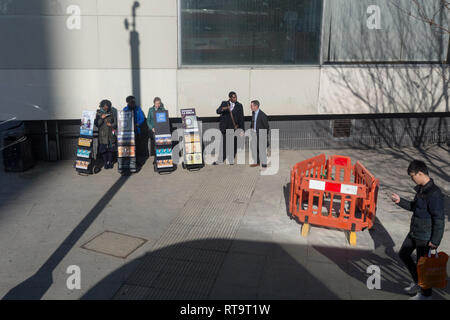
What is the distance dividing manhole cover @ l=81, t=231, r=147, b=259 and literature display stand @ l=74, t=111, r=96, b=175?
3.60 m

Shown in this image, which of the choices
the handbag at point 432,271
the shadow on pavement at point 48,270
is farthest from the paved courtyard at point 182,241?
the handbag at point 432,271

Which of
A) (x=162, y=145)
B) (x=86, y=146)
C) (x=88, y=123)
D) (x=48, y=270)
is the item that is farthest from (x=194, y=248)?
(x=88, y=123)

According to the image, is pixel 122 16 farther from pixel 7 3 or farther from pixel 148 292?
pixel 148 292

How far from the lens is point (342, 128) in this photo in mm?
13883

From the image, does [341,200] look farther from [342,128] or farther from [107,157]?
[342,128]

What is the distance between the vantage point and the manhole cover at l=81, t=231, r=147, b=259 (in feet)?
24.3

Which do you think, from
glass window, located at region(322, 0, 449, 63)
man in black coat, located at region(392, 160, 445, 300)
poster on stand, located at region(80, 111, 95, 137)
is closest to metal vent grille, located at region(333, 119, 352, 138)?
glass window, located at region(322, 0, 449, 63)

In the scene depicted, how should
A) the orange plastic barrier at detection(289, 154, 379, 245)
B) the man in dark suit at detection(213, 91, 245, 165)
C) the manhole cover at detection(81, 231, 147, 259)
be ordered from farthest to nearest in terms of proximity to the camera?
1. the man in dark suit at detection(213, 91, 245, 165)
2. the orange plastic barrier at detection(289, 154, 379, 245)
3. the manhole cover at detection(81, 231, 147, 259)

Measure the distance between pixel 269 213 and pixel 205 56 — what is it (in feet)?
17.7

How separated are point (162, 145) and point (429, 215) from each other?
275 inches

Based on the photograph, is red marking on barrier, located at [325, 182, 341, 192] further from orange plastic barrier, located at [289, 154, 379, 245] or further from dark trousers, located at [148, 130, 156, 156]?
dark trousers, located at [148, 130, 156, 156]

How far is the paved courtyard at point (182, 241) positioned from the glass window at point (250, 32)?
336 centimetres

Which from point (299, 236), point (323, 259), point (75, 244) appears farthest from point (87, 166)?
point (323, 259)

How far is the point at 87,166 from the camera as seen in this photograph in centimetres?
1126
